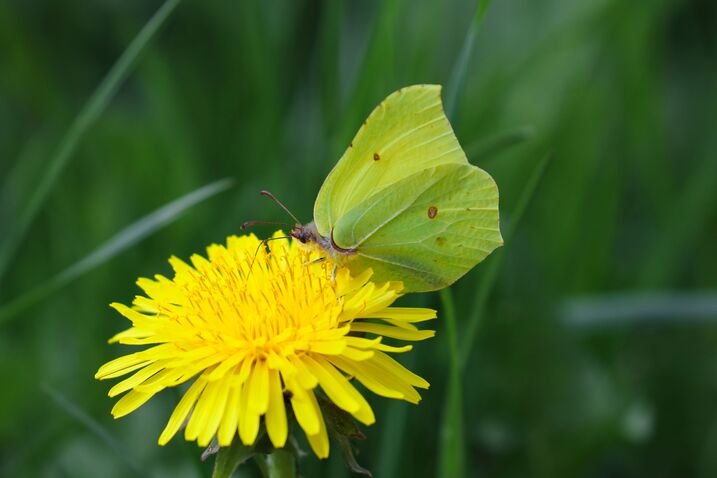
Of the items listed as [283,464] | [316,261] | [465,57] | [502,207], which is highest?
[465,57]

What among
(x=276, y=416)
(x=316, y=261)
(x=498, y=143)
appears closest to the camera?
(x=276, y=416)

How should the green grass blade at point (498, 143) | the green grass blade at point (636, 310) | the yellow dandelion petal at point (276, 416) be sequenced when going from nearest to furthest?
1. the yellow dandelion petal at point (276, 416)
2. the green grass blade at point (498, 143)
3. the green grass blade at point (636, 310)

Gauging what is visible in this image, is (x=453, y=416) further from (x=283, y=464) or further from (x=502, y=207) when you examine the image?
(x=502, y=207)

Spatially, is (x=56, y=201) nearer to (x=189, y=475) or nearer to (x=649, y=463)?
(x=189, y=475)

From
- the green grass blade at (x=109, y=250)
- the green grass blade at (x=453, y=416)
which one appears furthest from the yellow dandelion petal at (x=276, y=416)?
the green grass blade at (x=109, y=250)

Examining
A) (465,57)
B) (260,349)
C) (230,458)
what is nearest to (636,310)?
(465,57)

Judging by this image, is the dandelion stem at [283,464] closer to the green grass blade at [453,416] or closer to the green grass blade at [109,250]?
the green grass blade at [453,416]
